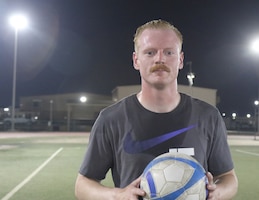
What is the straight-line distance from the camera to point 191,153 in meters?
2.44

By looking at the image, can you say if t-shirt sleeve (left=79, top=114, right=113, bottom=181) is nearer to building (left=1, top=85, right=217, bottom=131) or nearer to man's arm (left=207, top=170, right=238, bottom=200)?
man's arm (left=207, top=170, right=238, bottom=200)

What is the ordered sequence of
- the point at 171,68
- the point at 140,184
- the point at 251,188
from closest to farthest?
the point at 140,184
the point at 171,68
the point at 251,188

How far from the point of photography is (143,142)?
2.48 m

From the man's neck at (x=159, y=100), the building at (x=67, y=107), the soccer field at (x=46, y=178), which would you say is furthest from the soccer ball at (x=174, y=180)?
the building at (x=67, y=107)

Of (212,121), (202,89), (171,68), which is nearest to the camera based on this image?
(171,68)

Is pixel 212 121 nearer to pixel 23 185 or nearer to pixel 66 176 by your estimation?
pixel 23 185

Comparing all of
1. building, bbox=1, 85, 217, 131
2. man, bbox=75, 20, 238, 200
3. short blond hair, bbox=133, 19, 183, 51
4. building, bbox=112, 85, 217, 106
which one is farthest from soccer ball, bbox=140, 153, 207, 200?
building, bbox=1, 85, 217, 131

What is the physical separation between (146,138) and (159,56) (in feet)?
1.57

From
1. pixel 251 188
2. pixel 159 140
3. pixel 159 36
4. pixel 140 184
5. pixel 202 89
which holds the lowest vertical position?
pixel 251 188

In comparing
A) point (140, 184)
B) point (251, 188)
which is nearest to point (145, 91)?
point (140, 184)

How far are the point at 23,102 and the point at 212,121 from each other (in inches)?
2842

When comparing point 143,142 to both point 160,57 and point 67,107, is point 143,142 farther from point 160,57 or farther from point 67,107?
point 67,107

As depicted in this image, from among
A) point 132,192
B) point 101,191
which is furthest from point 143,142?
point 132,192

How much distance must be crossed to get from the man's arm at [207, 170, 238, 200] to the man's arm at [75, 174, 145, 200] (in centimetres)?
36
